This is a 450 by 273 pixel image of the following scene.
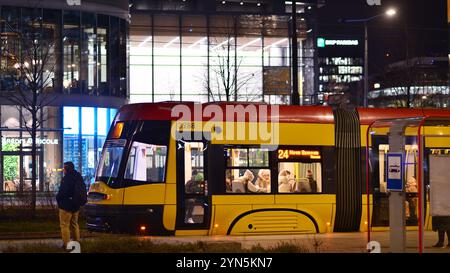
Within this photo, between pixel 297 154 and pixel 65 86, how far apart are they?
94.1 feet

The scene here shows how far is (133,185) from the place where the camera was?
1912 cm

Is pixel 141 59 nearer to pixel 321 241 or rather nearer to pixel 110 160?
pixel 110 160

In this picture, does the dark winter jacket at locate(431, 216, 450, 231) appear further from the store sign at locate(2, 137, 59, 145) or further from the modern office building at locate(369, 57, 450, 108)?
the store sign at locate(2, 137, 59, 145)

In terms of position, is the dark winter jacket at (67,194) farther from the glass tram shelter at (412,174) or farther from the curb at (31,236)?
the glass tram shelter at (412,174)

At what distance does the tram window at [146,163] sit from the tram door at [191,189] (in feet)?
1.30

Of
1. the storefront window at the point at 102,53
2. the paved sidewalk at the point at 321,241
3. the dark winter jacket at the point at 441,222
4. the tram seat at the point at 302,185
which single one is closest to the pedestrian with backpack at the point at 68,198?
the paved sidewalk at the point at 321,241

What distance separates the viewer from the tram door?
19203 mm

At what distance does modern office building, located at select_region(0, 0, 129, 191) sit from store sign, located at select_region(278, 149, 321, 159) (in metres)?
24.8

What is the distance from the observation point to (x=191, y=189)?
19328mm

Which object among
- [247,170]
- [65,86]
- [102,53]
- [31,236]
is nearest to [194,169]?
[247,170]

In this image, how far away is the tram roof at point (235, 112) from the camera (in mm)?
19627
